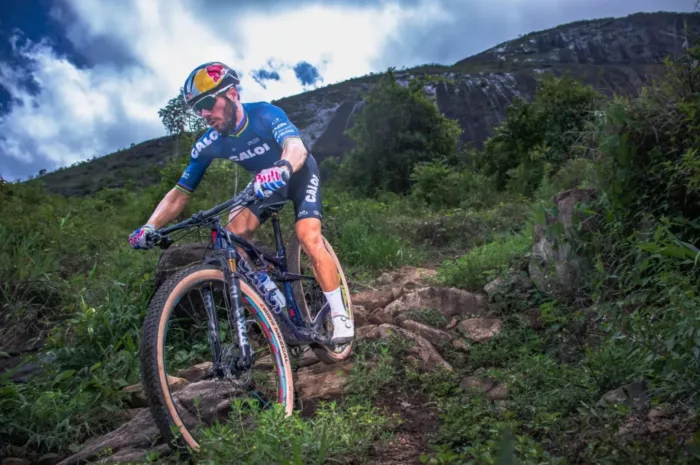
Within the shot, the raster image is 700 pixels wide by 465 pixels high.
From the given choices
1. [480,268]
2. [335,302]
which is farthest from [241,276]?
[480,268]

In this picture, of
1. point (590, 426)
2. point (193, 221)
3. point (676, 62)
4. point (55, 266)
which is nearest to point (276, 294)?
point (193, 221)

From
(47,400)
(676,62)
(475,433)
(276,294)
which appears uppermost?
(676,62)

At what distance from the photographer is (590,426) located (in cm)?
286

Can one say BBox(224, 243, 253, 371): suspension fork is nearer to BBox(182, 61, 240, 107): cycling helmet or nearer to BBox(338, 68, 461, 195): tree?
BBox(182, 61, 240, 107): cycling helmet

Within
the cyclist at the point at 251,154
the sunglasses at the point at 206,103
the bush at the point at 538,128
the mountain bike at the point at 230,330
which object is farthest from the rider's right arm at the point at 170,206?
the bush at the point at 538,128

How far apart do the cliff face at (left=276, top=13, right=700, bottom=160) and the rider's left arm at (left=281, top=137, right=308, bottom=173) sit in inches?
1886

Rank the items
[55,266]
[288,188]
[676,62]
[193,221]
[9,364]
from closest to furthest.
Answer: [193,221] < [288,188] < [676,62] < [9,364] < [55,266]

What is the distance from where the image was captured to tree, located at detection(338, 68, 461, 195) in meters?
24.7

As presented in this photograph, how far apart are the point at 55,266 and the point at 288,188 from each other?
4289 mm

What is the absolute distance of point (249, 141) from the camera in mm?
4422

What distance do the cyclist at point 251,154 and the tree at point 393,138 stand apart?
19353 millimetres

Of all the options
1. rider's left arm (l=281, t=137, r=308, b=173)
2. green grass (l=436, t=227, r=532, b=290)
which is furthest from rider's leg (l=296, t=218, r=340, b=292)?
green grass (l=436, t=227, r=532, b=290)

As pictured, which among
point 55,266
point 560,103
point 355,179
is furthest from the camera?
point 355,179

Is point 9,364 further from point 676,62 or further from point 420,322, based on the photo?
point 676,62
